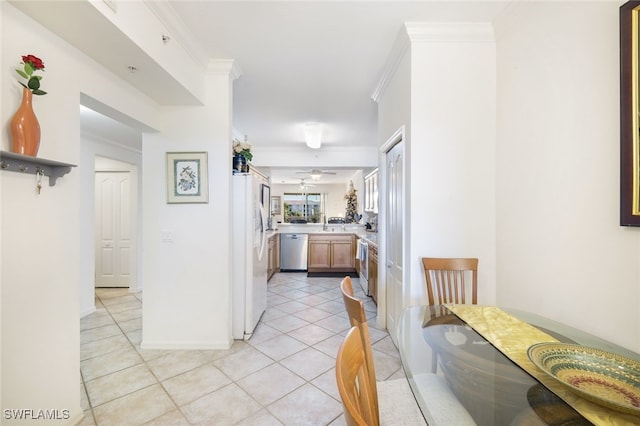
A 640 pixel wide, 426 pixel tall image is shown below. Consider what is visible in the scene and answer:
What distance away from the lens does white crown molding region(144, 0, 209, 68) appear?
1.75 metres

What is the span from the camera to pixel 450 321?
4.86 ft

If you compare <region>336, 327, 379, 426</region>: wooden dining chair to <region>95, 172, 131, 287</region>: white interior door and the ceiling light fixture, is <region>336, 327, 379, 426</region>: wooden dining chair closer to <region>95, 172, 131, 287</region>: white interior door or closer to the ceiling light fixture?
A: the ceiling light fixture

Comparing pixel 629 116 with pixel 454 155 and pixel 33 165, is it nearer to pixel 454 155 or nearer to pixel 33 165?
pixel 454 155

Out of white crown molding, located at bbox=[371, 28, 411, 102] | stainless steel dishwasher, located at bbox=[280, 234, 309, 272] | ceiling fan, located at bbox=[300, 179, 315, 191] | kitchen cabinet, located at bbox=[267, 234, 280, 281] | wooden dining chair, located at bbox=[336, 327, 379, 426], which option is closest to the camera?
wooden dining chair, located at bbox=[336, 327, 379, 426]

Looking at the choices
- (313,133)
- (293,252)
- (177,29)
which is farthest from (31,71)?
(293,252)

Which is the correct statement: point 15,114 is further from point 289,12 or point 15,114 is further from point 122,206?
point 122,206

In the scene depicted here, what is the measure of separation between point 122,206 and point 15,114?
3861 mm

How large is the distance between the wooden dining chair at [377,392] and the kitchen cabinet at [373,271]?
254cm

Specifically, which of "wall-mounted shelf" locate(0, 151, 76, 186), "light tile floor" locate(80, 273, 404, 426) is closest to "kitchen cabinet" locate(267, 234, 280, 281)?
"light tile floor" locate(80, 273, 404, 426)

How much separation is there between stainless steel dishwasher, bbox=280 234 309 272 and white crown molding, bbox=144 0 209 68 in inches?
158

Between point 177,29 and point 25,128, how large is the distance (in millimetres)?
1260

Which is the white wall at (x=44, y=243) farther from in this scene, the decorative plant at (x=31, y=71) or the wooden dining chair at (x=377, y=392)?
the wooden dining chair at (x=377, y=392)

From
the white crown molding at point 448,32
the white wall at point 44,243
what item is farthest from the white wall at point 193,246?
the white crown molding at point 448,32

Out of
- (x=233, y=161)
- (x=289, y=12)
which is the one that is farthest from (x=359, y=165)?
(x=289, y=12)
